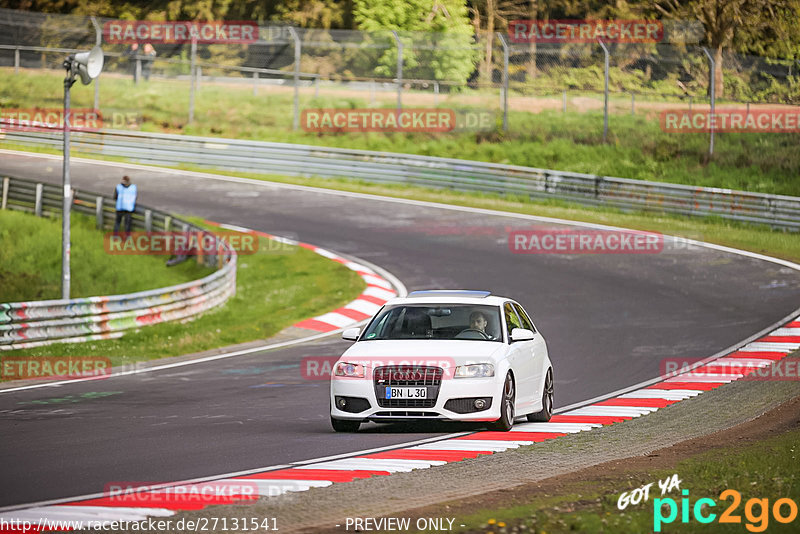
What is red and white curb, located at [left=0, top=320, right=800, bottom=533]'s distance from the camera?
7875 mm

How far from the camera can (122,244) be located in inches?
1174

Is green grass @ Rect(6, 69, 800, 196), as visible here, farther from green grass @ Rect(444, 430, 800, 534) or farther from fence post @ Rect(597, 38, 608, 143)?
green grass @ Rect(444, 430, 800, 534)

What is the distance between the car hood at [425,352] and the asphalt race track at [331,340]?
77cm

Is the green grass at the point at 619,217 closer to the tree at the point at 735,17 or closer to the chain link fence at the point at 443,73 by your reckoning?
the chain link fence at the point at 443,73

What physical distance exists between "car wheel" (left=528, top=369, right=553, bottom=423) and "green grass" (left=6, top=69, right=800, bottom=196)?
21954 millimetres

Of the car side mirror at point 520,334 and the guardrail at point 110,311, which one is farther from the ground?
the car side mirror at point 520,334

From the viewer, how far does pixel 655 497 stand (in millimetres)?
7699

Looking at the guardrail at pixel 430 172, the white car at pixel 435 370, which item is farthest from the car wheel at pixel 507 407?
the guardrail at pixel 430 172

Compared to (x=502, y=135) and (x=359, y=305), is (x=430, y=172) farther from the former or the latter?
(x=359, y=305)

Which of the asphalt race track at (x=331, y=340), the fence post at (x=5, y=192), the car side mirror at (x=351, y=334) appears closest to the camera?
the asphalt race track at (x=331, y=340)

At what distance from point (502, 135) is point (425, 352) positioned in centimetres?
2905

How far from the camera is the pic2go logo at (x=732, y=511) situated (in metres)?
6.87

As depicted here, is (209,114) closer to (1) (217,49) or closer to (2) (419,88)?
(1) (217,49)

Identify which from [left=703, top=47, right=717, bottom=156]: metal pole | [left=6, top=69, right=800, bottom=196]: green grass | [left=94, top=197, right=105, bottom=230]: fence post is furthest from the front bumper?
[left=6, top=69, right=800, bottom=196]: green grass
